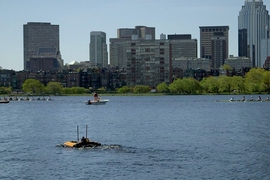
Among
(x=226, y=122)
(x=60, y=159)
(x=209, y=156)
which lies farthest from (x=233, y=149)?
(x=226, y=122)

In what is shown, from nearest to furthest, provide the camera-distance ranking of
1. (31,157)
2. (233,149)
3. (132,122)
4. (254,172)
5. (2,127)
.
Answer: (254,172), (31,157), (233,149), (2,127), (132,122)

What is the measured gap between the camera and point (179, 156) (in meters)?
74.8

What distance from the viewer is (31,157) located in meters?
75.8

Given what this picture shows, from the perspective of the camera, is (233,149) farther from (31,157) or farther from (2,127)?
(2,127)

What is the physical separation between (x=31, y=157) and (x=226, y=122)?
56544 millimetres

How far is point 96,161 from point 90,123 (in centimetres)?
5610

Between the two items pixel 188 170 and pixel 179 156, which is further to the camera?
pixel 179 156

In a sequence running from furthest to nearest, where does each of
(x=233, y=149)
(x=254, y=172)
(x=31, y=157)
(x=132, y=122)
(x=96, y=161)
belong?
(x=132, y=122) → (x=233, y=149) → (x=31, y=157) → (x=96, y=161) → (x=254, y=172)

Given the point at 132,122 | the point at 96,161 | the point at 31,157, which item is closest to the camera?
the point at 96,161

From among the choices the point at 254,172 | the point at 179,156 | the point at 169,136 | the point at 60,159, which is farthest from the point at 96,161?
the point at 169,136

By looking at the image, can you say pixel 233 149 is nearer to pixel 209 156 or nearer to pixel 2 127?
pixel 209 156

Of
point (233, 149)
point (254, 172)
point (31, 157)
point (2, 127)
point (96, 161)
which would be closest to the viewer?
point (254, 172)

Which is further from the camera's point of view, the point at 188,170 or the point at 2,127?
the point at 2,127

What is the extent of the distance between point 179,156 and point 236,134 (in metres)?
26.3
